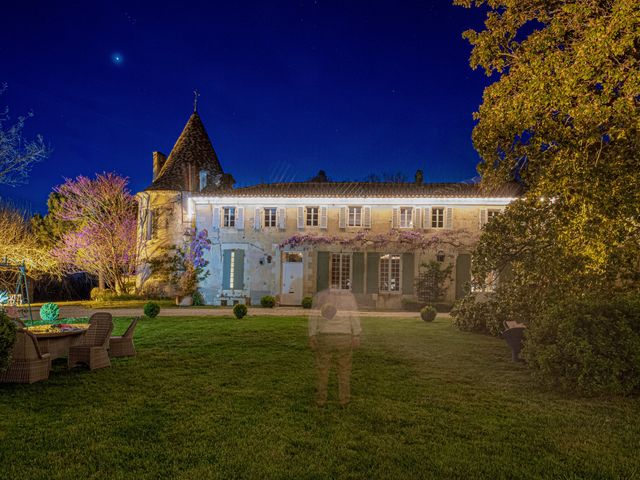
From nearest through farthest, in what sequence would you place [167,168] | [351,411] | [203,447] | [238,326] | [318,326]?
1. [203,447]
2. [351,411]
3. [318,326]
4. [238,326]
5. [167,168]

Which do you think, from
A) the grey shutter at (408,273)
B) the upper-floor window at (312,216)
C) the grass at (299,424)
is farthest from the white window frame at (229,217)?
the grass at (299,424)

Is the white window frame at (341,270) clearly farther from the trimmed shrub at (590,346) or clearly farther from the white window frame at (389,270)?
the trimmed shrub at (590,346)

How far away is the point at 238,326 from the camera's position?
12812mm

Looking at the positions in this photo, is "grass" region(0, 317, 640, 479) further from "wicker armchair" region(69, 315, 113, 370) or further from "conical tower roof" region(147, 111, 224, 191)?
"conical tower roof" region(147, 111, 224, 191)

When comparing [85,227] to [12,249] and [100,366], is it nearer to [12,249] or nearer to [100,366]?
[12,249]

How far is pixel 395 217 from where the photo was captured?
21.5 m

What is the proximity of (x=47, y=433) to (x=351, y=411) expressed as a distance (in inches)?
131

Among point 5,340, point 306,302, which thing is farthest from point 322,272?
point 5,340

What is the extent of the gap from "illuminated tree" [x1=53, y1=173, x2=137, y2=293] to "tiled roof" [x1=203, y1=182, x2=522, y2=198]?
18.8 ft

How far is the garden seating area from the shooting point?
6.47m

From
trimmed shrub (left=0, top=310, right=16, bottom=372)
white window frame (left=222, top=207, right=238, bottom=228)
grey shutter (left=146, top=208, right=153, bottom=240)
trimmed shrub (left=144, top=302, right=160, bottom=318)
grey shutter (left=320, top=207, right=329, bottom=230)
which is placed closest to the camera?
trimmed shrub (left=0, top=310, right=16, bottom=372)

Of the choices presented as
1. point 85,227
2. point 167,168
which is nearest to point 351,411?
point 167,168

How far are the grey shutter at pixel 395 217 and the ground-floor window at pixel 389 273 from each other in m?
1.51

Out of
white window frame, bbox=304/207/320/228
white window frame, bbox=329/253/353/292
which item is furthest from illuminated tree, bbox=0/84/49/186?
white window frame, bbox=329/253/353/292
